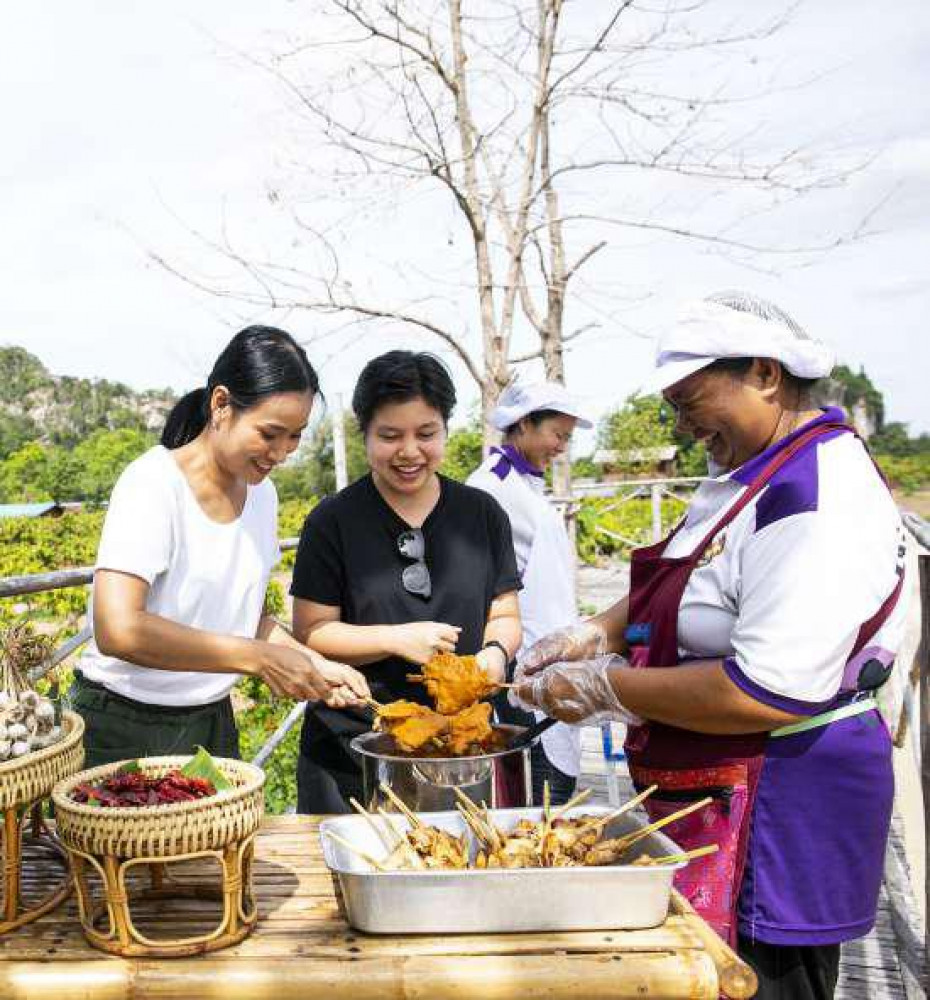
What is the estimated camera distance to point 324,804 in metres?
2.49

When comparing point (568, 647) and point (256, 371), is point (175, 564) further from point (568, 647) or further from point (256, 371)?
point (568, 647)

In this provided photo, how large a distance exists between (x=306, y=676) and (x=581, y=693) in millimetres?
548

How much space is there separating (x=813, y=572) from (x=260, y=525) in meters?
1.34

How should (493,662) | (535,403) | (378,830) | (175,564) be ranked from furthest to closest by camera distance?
(535,403) → (493,662) → (175,564) → (378,830)

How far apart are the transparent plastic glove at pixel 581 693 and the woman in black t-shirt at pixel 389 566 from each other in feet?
1.18

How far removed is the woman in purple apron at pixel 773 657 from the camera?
163 cm

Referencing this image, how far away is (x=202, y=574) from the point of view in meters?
2.25

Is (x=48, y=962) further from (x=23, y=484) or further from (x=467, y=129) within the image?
(x=23, y=484)

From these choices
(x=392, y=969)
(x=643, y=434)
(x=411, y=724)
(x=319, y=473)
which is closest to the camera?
(x=392, y=969)

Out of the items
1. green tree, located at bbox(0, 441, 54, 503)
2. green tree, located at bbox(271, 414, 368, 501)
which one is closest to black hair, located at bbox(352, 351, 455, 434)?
green tree, located at bbox(271, 414, 368, 501)

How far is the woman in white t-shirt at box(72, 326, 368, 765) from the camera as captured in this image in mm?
2041

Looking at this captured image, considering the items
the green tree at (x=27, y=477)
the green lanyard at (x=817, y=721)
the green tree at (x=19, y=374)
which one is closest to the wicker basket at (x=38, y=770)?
the green lanyard at (x=817, y=721)

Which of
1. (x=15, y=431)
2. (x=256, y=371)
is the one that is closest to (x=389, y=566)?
(x=256, y=371)

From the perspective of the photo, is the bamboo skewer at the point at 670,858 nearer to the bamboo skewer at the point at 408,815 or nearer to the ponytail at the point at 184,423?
the bamboo skewer at the point at 408,815
